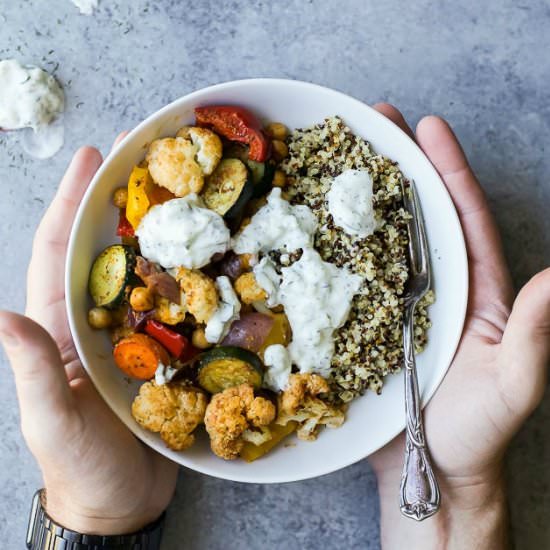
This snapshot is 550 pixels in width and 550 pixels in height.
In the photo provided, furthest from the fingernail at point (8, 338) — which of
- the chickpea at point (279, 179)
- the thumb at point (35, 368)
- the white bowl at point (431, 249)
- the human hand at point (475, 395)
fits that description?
the human hand at point (475, 395)

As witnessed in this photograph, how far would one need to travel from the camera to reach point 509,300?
2174 mm

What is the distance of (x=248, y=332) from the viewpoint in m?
2.04

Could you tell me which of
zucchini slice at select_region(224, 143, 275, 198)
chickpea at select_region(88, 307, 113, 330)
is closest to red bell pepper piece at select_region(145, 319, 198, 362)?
chickpea at select_region(88, 307, 113, 330)

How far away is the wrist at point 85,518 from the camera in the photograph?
2119mm

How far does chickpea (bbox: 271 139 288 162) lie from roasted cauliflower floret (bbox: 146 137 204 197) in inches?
9.4

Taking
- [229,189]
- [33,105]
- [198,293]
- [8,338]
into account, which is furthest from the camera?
[33,105]

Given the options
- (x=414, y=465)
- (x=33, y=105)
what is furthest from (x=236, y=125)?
(x=414, y=465)

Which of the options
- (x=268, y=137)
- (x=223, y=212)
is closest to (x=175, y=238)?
(x=223, y=212)

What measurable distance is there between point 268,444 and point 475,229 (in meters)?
0.86

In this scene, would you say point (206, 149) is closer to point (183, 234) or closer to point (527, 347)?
point (183, 234)

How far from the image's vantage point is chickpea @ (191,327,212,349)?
6.66 feet

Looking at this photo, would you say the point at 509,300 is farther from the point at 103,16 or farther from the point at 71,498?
the point at 103,16

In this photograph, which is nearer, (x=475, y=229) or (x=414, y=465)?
(x=414, y=465)

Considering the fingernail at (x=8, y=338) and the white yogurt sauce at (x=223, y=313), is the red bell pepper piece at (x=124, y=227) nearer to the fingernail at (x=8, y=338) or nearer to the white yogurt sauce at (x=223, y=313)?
the white yogurt sauce at (x=223, y=313)
